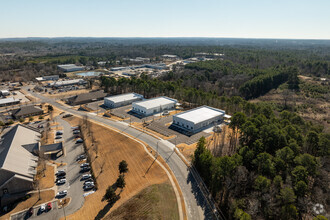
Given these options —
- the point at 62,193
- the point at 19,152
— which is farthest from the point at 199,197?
the point at 19,152

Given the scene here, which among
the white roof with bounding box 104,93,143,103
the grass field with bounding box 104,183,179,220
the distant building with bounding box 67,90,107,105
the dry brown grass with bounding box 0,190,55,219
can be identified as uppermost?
the white roof with bounding box 104,93,143,103

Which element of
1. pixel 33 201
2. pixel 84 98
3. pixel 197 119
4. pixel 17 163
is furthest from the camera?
pixel 84 98

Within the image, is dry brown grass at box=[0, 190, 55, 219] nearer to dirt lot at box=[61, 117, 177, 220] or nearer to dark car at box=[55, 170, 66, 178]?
dark car at box=[55, 170, 66, 178]

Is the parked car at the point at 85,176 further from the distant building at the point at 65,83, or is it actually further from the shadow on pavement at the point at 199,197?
the distant building at the point at 65,83

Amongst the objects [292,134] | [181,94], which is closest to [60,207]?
[292,134]

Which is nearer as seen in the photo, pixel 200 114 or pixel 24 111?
pixel 200 114

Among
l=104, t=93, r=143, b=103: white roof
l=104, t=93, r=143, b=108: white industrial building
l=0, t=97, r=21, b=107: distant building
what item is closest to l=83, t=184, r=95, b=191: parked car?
l=104, t=93, r=143, b=108: white industrial building

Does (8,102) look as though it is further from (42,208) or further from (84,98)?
(42,208)

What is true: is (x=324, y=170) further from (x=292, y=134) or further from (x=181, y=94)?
(x=181, y=94)
